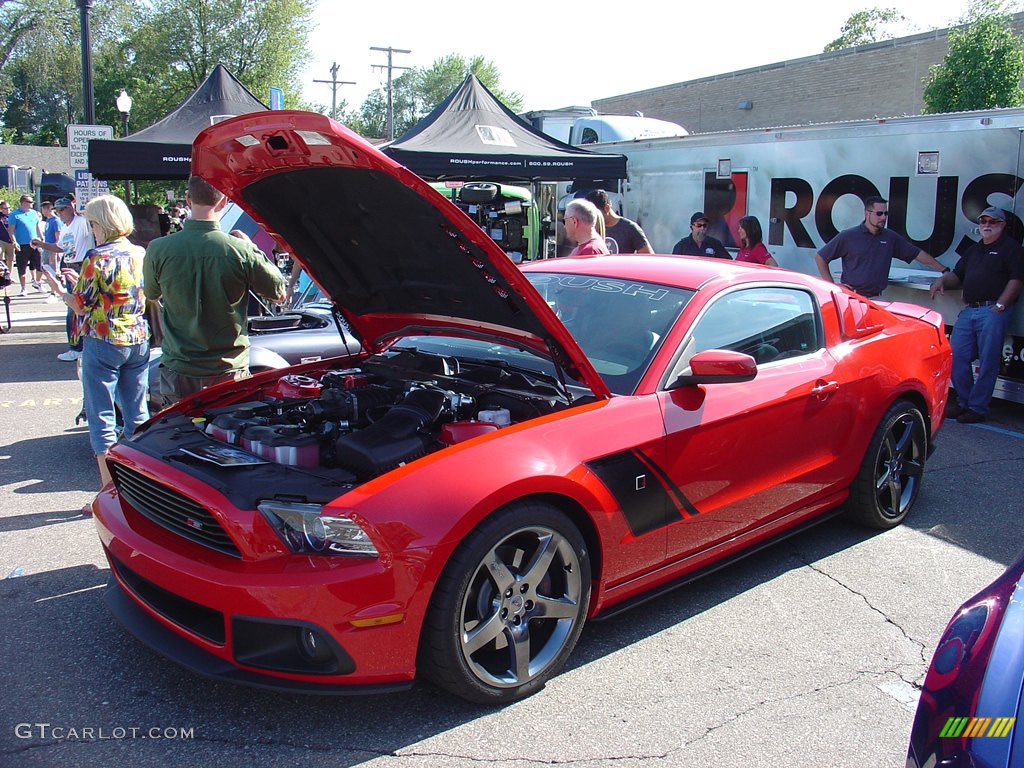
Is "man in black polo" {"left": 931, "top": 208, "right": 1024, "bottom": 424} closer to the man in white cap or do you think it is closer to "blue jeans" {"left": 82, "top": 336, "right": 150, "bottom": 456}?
"blue jeans" {"left": 82, "top": 336, "right": 150, "bottom": 456}

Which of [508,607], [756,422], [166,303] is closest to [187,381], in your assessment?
[166,303]

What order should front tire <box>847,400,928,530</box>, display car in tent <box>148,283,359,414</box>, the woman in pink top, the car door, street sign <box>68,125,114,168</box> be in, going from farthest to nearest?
street sign <box>68,125,114,168</box>, the woman in pink top, display car in tent <box>148,283,359,414</box>, front tire <box>847,400,928,530</box>, the car door

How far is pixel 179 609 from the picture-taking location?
118 inches

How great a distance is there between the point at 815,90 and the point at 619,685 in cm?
2992

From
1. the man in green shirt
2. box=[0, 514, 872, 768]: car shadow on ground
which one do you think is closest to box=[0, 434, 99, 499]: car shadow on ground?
the man in green shirt

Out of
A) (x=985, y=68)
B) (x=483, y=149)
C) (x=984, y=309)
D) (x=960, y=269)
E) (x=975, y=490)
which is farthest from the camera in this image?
(x=985, y=68)

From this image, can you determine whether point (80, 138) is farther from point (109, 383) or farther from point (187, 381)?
point (187, 381)

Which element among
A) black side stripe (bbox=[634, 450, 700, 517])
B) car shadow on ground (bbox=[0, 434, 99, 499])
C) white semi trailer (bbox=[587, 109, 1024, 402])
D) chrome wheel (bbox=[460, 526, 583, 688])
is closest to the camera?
chrome wheel (bbox=[460, 526, 583, 688])

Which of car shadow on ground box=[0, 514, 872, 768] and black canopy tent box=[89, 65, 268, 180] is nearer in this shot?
car shadow on ground box=[0, 514, 872, 768]

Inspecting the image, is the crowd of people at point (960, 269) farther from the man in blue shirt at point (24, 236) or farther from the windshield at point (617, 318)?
the man in blue shirt at point (24, 236)

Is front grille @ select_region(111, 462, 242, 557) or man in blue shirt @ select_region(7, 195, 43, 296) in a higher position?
man in blue shirt @ select_region(7, 195, 43, 296)

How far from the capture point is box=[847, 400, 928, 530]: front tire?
15.1 ft

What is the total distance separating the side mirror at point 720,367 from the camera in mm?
3469

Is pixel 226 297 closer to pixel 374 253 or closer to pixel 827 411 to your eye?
pixel 374 253
